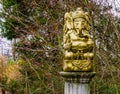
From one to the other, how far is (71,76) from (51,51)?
2553 millimetres

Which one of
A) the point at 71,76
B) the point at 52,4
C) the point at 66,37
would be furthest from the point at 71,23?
the point at 52,4

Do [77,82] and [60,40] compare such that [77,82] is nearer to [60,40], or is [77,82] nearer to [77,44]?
[77,44]

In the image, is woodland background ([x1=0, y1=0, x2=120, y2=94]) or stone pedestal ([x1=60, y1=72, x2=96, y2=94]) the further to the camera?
woodland background ([x1=0, y1=0, x2=120, y2=94])

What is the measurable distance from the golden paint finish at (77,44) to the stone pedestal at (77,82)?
0.19ft

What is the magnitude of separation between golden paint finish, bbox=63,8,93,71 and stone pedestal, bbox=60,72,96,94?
0.19 ft

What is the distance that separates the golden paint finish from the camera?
2994 mm

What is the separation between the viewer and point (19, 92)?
8.12 m

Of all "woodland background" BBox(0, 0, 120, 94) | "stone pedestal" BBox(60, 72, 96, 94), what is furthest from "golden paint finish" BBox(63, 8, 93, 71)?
"woodland background" BBox(0, 0, 120, 94)

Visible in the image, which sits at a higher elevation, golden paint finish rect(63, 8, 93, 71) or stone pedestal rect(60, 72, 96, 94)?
golden paint finish rect(63, 8, 93, 71)

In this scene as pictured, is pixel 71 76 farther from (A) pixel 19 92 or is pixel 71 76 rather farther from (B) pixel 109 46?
(A) pixel 19 92

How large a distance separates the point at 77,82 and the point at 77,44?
0.33 meters

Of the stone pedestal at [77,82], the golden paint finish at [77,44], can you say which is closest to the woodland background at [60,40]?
the golden paint finish at [77,44]

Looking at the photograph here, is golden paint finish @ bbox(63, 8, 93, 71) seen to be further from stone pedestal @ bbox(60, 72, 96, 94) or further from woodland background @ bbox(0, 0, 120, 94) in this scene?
woodland background @ bbox(0, 0, 120, 94)

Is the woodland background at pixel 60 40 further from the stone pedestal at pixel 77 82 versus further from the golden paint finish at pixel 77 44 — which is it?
the stone pedestal at pixel 77 82
